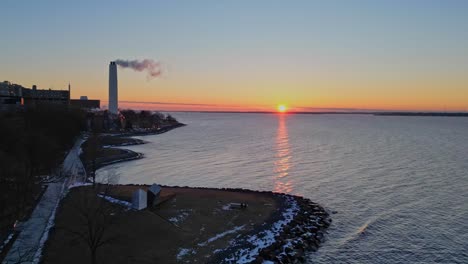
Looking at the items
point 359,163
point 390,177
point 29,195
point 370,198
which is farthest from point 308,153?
point 29,195

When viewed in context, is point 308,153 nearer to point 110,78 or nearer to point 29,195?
point 29,195

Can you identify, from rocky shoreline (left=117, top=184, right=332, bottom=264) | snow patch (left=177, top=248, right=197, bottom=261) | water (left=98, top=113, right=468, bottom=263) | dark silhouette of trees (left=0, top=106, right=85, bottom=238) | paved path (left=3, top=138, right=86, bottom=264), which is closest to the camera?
paved path (left=3, top=138, right=86, bottom=264)

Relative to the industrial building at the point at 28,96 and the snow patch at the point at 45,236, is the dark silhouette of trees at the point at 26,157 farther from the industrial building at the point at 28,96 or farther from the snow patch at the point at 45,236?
the industrial building at the point at 28,96

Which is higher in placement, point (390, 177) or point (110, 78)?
point (110, 78)

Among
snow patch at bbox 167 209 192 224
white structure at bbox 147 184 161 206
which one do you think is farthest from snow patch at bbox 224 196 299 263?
white structure at bbox 147 184 161 206

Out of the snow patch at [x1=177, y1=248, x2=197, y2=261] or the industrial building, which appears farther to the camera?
the industrial building

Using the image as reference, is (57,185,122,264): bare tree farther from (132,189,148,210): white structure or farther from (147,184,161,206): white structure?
(147,184,161,206): white structure

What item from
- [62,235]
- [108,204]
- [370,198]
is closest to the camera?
[62,235]

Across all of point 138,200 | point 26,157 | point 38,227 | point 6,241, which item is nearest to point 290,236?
point 138,200
